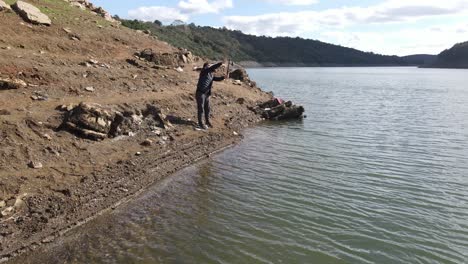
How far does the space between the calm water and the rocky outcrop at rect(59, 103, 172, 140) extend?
2.42m

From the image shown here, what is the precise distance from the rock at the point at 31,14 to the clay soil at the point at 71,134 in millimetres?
465

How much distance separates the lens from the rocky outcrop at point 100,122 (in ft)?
41.3

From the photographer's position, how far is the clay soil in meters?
9.16

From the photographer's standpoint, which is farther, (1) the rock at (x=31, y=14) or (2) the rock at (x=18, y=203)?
(1) the rock at (x=31, y=14)

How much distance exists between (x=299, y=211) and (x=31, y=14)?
16.8 metres

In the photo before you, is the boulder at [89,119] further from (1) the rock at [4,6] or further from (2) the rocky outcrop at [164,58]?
(2) the rocky outcrop at [164,58]

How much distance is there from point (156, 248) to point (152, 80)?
43.8 ft

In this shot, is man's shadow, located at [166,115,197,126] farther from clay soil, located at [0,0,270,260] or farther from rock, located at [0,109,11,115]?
rock, located at [0,109,11,115]

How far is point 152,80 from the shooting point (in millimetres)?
20719

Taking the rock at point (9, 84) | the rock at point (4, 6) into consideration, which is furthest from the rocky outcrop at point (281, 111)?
the rock at point (9, 84)

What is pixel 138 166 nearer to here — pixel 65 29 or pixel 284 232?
pixel 284 232

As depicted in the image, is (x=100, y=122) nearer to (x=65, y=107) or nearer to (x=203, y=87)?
(x=65, y=107)

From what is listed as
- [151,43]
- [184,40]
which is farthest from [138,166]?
[184,40]

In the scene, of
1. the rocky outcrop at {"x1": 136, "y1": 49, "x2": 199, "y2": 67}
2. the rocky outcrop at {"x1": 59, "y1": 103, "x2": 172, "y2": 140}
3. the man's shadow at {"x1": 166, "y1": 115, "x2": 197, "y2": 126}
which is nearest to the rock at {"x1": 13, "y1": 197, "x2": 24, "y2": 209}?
the rocky outcrop at {"x1": 59, "y1": 103, "x2": 172, "y2": 140}
